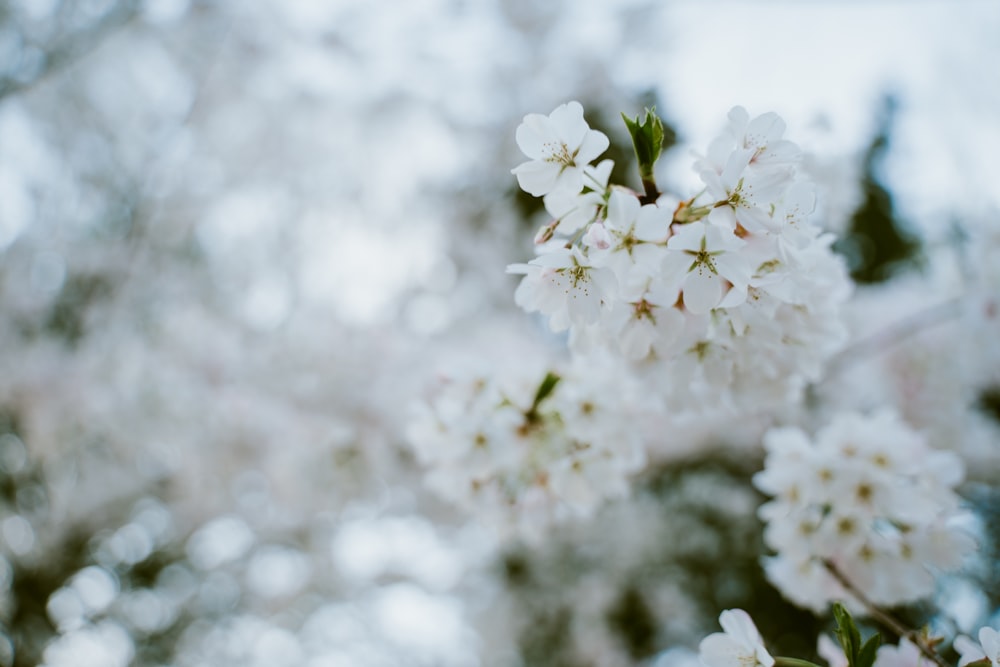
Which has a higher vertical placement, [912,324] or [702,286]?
[912,324]

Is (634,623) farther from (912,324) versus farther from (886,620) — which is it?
(886,620)

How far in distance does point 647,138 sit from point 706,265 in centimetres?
16

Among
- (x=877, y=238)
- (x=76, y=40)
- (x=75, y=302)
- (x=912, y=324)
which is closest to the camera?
(x=912, y=324)

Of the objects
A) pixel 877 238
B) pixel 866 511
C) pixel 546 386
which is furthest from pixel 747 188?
pixel 877 238

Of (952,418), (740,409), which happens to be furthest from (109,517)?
(952,418)

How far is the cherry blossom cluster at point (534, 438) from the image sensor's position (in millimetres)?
990

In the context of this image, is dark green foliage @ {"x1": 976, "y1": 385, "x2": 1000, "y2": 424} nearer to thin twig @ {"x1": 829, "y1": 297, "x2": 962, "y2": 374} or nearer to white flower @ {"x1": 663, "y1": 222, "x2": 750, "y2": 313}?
thin twig @ {"x1": 829, "y1": 297, "x2": 962, "y2": 374}

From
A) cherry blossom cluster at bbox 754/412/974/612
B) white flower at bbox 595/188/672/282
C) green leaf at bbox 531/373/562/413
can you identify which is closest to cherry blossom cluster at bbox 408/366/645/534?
green leaf at bbox 531/373/562/413

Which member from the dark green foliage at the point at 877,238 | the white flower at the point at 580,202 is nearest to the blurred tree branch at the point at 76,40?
the white flower at the point at 580,202

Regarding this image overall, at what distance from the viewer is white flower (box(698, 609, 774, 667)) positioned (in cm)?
68

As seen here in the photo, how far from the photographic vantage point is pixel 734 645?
2.28ft

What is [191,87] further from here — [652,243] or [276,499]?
[652,243]

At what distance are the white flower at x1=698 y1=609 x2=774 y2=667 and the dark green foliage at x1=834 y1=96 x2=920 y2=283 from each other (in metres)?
3.63

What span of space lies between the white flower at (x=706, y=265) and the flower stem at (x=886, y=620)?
17.6 inches
